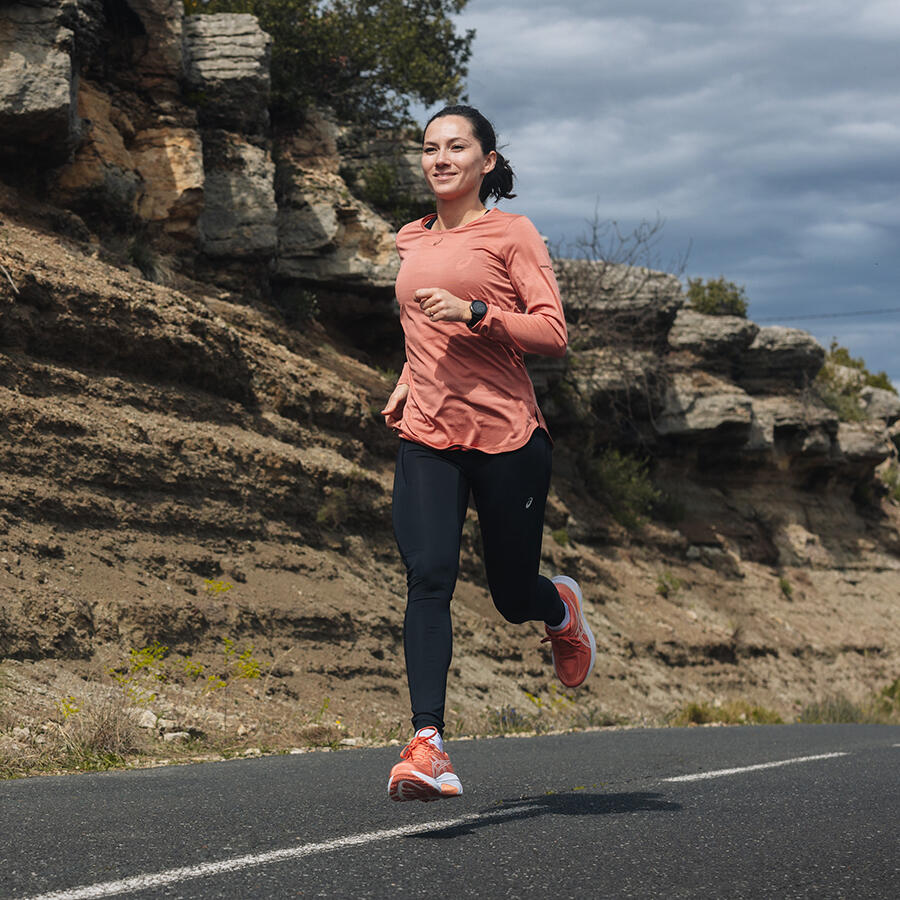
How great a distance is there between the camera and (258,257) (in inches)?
640

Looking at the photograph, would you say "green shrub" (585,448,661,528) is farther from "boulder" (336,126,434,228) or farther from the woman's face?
the woman's face

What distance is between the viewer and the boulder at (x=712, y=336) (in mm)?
26922

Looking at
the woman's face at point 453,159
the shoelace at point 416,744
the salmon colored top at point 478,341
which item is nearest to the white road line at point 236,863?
the shoelace at point 416,744

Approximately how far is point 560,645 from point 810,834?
4.58ft

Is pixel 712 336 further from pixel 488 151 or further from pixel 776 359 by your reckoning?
pixel 488 151

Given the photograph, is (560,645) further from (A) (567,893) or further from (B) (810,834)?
(A) (567,893)

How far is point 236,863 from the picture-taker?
3.35 metres

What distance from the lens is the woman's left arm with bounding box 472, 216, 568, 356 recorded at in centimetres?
409

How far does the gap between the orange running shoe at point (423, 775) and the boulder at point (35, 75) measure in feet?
36.7

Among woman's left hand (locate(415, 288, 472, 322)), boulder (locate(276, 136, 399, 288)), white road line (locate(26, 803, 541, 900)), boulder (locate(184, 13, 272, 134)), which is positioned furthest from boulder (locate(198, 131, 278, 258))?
white road line (locate(26, 803, 541, 900))

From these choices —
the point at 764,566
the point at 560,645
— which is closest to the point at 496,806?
the point at 560,645

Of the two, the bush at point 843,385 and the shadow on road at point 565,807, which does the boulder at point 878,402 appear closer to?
the bush at point 843,385

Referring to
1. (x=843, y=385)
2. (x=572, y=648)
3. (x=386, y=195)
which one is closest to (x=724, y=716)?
(x=386, y=195)

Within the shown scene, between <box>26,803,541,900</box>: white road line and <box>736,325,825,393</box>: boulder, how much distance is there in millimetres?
25189
